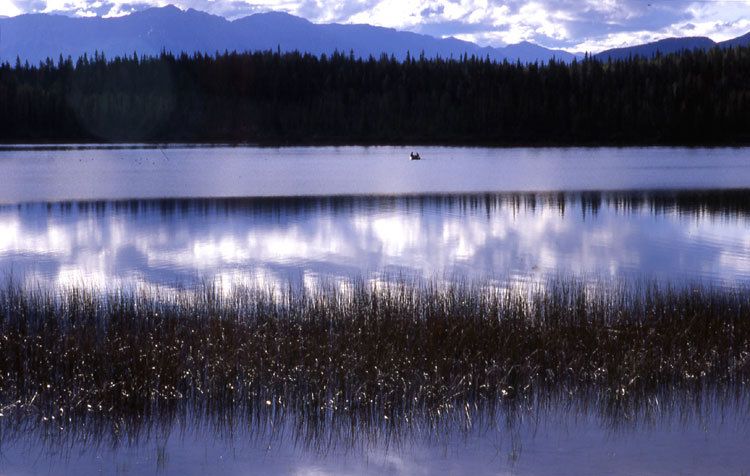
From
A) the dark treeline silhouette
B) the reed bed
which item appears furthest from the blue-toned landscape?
the dark treeline silhouette

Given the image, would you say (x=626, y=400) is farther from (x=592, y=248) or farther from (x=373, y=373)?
(x=592, y=248)

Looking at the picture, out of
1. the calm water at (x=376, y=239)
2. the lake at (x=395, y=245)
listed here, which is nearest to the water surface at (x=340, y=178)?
the lake at (x=395, y=245)

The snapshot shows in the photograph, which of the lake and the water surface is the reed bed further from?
the water surface

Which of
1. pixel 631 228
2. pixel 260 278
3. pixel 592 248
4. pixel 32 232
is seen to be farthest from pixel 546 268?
pixel 32 232

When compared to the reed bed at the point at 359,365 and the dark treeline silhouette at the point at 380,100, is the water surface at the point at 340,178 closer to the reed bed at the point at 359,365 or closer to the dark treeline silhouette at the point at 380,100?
the reed bed at the point at 359,365

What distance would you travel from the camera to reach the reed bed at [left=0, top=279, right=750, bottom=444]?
8930 millimetres

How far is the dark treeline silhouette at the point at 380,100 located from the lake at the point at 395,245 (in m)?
69.2

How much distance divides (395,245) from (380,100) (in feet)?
406

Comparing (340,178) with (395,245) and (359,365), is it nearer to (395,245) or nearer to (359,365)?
(395,245)

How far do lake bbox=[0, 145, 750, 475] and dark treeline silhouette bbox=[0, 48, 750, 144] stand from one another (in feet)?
227

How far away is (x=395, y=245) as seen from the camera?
24.6 meters

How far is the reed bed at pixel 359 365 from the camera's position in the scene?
8.93 meters

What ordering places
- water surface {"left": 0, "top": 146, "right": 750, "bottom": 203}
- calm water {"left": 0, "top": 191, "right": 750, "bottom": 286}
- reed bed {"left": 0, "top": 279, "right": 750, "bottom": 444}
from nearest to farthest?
reed bed {"left": 0, "top": 279, "right": 750, "bottom": 444}, calm water {"left": 0, "top": 191, "right": 750, "bottom": 286}, water surface {"left": 0, "top": 146, "right": 750, "bottom": 203}

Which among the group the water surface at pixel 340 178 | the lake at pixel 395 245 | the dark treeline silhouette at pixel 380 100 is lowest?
the lake at pixel 395 245
